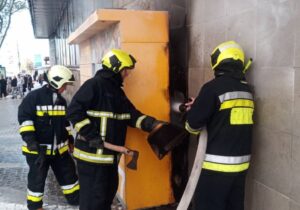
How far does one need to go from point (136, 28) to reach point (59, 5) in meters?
14.1

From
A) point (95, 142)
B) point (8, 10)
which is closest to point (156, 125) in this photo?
point (95, 142)

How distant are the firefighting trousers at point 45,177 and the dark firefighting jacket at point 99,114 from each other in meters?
0.96

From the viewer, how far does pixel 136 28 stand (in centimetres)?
376

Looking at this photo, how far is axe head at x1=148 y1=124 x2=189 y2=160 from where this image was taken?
3.58 metres

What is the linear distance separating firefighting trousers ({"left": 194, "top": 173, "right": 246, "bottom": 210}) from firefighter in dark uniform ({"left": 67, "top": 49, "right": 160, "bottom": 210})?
94 cm

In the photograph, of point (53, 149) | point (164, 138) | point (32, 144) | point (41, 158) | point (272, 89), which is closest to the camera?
point (272, 89)

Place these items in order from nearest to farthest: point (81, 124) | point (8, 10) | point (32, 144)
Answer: point (81, 124) < point (32, 144) < point (8, 10)

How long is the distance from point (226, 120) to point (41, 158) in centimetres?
229

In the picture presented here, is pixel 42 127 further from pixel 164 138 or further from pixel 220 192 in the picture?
pixel 220 192

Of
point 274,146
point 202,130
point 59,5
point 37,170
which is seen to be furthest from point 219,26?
point 59,5

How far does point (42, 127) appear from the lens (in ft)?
13.2

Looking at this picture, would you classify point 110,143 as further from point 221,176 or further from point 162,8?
point 162,8

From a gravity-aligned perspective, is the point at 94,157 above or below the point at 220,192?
above

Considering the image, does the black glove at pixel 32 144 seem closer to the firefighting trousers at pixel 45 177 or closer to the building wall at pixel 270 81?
the firefighting trousers at pixel 45 177
